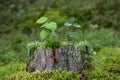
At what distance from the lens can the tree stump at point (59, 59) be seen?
392 cm

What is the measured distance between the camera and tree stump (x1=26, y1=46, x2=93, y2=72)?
3922 millimetres

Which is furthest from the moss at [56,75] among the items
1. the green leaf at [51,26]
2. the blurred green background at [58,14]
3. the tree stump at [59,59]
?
the blurred green background at [58,14]

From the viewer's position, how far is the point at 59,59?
12.9 feet

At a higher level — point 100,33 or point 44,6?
point 44,6

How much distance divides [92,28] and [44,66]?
5.83 m

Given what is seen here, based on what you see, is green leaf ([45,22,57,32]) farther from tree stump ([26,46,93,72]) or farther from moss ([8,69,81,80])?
moss ([8,69,81,80])

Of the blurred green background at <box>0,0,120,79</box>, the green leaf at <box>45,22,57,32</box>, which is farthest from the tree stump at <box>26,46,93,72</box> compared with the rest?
the blurred green background at <box>0,0,120,79</box>

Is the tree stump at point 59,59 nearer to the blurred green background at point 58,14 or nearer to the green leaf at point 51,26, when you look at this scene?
the green leaf at point 51,26

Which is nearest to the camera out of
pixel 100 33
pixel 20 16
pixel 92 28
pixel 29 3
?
pixel 100 33

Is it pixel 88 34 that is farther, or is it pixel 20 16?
pixel 20 16

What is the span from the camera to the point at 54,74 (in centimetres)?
389

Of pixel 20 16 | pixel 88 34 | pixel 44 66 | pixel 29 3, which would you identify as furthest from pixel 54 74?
pixel 29 3

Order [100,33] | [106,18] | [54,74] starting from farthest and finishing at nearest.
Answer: [106,18]
[100,33]
[54,74]

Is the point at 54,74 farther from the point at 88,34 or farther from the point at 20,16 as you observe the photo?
the point at 20,16
